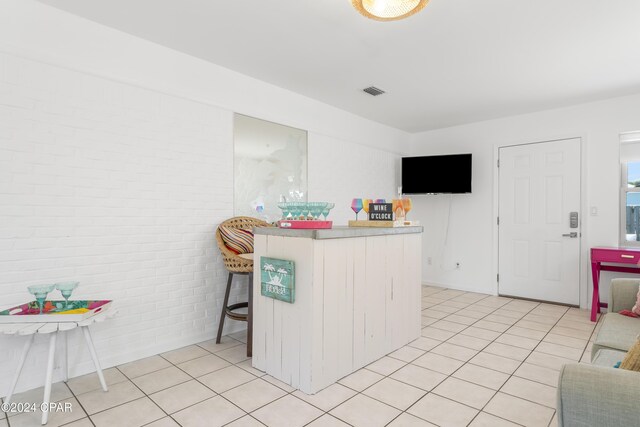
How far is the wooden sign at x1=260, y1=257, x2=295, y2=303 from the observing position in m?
2.37

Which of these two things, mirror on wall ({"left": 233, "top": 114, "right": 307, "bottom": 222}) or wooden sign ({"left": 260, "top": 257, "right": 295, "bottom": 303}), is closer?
wooden sign ({"left": 260, "top": 257, "right": 295, "bottom": 303})

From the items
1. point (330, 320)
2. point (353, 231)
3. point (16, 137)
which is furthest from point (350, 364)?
point (16, 137)

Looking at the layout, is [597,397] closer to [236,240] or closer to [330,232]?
[330,232]

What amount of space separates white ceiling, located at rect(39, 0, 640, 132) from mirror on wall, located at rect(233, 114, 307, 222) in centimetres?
→ 54

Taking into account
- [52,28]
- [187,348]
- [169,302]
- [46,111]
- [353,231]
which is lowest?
[187,348]

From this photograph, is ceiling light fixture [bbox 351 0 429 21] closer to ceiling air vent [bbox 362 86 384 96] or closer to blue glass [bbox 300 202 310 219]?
blue glass [bbox 300 202 310 219]

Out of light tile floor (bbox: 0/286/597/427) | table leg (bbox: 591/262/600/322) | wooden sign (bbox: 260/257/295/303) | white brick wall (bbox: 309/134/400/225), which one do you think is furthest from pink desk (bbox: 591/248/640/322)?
wooden sign (bbox: 260/257/295/303)

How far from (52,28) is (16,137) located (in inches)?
32.5

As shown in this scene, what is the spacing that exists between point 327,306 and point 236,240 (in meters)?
1.21

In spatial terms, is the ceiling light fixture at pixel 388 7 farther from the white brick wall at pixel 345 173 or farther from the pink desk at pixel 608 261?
the pink desk at pixel 608 261

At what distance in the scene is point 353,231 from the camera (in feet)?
8.32

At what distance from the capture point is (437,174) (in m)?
5.57

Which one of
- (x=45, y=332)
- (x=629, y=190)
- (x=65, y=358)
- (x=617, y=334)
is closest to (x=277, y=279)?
(x=45, y=332)

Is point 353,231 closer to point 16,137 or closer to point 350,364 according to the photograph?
point 350,364
